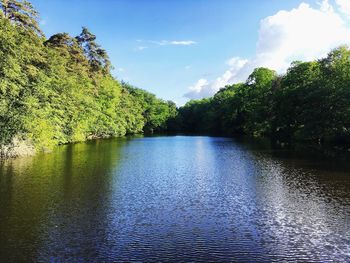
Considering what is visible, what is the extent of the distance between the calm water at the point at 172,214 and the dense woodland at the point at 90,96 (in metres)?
9.43

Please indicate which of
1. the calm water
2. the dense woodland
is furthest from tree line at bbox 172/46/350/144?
the calm water

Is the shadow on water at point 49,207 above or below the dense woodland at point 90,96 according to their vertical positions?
below

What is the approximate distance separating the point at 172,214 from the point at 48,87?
33.2 meters

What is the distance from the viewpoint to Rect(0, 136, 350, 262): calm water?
11.2m

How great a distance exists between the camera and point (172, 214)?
15.6 m

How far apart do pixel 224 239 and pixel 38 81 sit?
32668mm

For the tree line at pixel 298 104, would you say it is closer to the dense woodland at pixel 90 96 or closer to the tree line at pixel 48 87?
the dense woodland at pixel 90 96

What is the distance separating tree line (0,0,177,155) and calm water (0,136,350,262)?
767cm

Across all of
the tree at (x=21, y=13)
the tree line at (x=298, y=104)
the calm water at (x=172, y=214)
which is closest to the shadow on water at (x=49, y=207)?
the calm water at (x=172, y=214)

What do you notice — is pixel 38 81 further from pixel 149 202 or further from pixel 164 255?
pixel 164 255

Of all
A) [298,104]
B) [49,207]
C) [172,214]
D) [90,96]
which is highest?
[90,96]

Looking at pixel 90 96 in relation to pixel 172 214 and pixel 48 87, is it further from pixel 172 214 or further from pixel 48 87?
pixel 172 214

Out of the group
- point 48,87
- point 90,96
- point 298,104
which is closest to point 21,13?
point 48,87

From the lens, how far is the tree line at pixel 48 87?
31873mm
